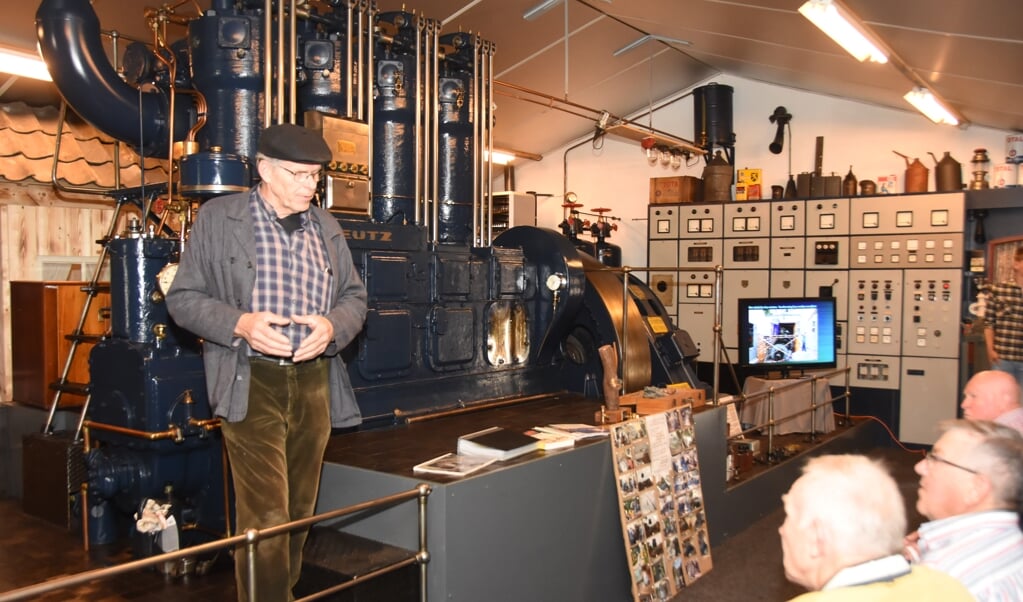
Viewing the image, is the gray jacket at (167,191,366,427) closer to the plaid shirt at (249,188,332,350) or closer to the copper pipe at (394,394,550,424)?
the plaid shirt at (249,188,332,350)

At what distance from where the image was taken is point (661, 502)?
380 centimetres

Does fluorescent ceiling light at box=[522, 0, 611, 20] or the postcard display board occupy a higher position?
fluorescent ceiling light at box=[522, 0, 611, 20]

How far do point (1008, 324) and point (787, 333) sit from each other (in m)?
1.89

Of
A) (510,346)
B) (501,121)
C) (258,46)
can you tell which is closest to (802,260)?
(501,121)

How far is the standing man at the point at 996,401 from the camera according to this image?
2865 mm

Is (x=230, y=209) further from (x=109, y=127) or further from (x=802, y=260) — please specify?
(x=802, y=260)

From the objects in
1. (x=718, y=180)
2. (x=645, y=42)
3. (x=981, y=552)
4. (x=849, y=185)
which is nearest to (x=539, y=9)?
(x=645, y=42)

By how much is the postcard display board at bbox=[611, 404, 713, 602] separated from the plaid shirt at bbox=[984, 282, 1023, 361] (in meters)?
2.18

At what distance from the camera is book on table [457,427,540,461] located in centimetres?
316

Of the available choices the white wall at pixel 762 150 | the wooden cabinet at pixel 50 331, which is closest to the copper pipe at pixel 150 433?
the wooden cabinet at pixel 50 331

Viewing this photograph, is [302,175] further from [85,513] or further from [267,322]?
[85,513]

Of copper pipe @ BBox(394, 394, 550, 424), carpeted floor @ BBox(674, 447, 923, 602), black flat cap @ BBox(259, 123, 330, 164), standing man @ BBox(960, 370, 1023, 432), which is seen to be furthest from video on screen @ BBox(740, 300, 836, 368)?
black flat cap @ BBox(259, 123, 330, 164)

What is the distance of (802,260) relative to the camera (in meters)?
8.14

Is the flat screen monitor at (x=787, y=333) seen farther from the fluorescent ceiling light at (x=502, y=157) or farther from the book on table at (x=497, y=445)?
the fluorescent ceiling light at (x=502, y=157)
